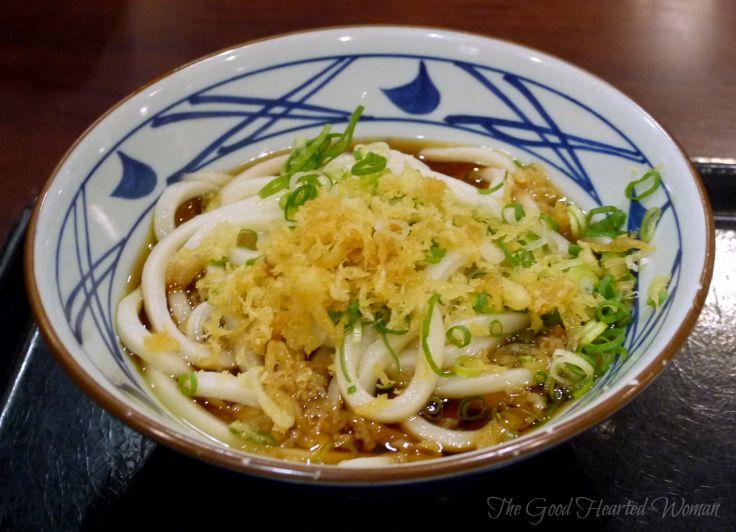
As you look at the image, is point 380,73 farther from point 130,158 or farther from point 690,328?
point 690,328

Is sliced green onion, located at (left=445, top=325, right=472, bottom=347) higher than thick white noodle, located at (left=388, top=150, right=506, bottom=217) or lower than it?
lower

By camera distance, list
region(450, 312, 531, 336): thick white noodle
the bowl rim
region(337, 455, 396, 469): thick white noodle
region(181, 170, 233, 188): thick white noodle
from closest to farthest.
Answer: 1. the bowl rim
2. region(337, 455, 396, 469): thick white noodle
3. region(450, 312, 531, 336): thick white noodle
4. region(181, 170, 233, 188): thick white noodle

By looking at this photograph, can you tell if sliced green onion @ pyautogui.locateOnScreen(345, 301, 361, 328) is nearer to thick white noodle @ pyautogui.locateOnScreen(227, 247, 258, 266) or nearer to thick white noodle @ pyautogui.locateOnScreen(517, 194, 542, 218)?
thick white noodle @ pyautogui.locateOnScreen(227, 247, 258, 266)

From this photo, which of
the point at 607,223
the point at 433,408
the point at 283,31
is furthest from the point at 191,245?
the point at 283,31

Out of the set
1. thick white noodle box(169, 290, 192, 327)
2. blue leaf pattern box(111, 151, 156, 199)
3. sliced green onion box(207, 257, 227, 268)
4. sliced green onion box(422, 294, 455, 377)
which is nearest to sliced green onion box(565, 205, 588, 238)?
sliced green onion box(422, 294, 455, 377)

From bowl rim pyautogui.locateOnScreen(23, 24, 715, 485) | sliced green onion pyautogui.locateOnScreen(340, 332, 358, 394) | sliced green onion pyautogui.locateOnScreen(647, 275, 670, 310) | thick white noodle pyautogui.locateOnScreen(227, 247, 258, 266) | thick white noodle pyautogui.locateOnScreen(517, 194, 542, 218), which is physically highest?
bowl rim pyautogui.locateOnScreen(23, 24, 715, 485)

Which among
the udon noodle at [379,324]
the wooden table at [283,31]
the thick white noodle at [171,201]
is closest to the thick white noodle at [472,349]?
the udon noodle at [379,324]

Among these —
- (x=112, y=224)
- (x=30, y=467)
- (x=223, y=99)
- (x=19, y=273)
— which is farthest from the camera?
(x=223, y=99)

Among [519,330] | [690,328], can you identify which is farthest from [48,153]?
[690,328]
